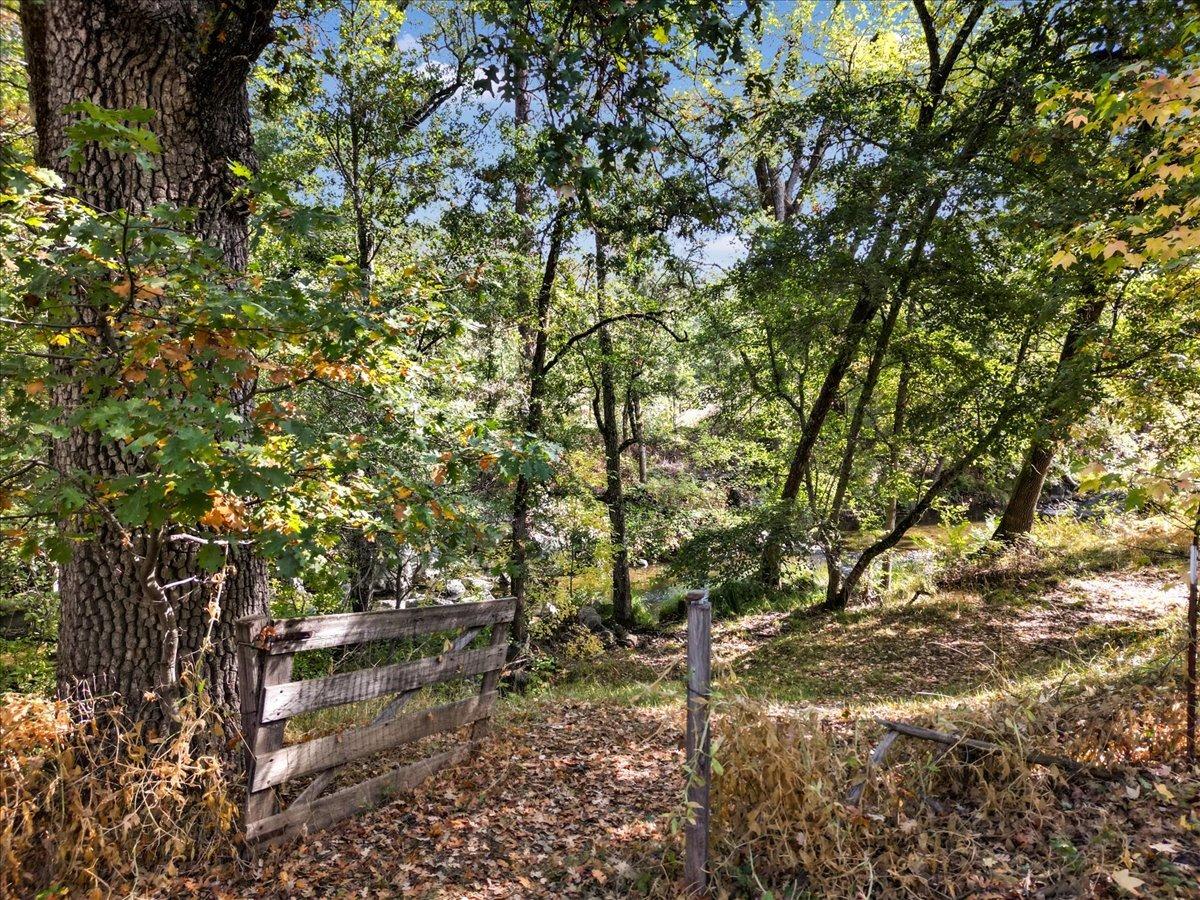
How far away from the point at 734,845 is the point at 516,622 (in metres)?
7.74

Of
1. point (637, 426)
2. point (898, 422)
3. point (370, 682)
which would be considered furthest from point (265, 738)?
Answer: point (637, 426)

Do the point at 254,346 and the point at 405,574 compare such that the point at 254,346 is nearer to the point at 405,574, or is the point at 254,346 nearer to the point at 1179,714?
the point at 1179,714

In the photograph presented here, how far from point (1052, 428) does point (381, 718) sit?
8890mm

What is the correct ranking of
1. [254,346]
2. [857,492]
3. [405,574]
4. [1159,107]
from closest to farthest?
[254,346] → [1159,107] → [405,574] → [857,492]

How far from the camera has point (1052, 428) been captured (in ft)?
29.4

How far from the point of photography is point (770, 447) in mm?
15336

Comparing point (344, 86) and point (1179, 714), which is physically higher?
point (344, 86)

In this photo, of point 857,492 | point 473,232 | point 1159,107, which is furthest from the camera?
point 857,492

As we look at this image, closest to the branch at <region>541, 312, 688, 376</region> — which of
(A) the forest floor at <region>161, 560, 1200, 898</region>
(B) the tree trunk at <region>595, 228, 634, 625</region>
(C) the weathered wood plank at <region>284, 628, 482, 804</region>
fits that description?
(B) the tree trunk at <region>595, 228, 634, 625</region>

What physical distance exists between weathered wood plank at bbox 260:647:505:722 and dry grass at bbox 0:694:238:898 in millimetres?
471

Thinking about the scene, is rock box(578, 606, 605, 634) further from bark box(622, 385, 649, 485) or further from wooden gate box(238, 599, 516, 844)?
wooden gate box(238, 599, 516, 844)

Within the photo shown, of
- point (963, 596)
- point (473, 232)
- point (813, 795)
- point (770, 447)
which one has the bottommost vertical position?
point (963, 596)

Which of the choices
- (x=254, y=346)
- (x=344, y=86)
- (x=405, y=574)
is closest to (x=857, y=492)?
(x=405, y=574)

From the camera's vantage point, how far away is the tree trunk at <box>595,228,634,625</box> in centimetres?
1182
